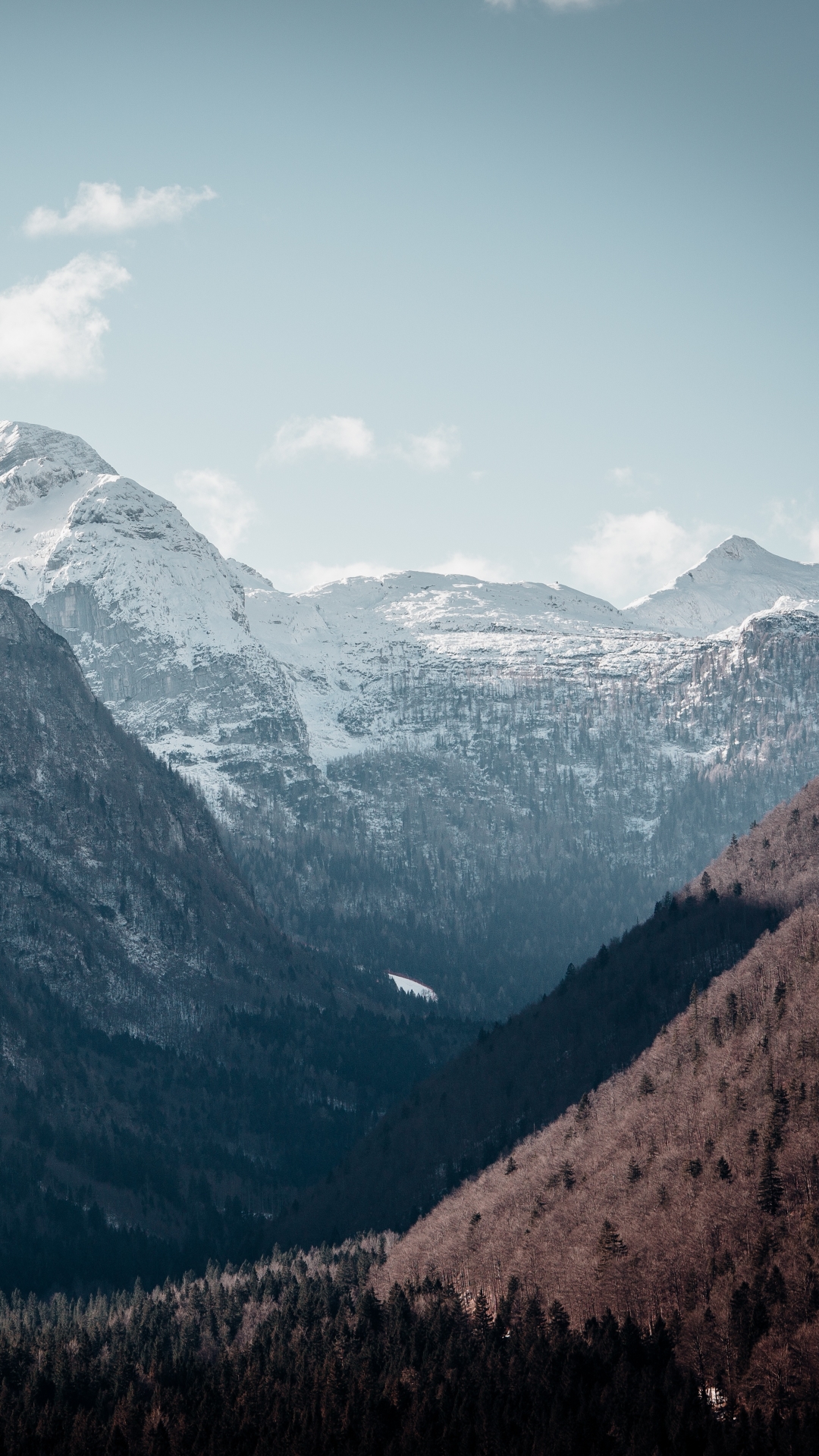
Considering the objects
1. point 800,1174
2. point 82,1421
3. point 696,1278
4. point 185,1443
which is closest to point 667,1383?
point 696,1278

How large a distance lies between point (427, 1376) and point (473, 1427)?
15.2 m

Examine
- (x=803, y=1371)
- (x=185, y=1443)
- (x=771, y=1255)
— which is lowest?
(x=185, y=1443)

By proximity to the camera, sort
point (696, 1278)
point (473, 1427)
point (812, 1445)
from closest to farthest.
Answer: point (812, 1445) < point (473, 1427) < point (696, 1278)

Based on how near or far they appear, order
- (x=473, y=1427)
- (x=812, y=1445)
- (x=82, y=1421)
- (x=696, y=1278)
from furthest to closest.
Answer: (x=696, y=1278) < (x=82, y=1421) < (x=473, y=1427) < (x=812, y=1445)

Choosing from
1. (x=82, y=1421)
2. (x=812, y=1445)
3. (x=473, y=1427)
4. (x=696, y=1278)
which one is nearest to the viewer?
(x=812, y=1445)

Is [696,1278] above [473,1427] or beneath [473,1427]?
above

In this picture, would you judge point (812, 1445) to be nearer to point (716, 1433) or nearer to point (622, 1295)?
point (716, 1433)

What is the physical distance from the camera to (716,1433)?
15888 cm

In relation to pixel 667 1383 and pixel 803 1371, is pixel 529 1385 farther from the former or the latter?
pixel 803 1371

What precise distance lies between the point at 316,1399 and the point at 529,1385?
2676 cm

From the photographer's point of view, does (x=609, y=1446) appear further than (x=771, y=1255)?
No

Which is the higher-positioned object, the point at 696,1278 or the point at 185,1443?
the point at 696,1278

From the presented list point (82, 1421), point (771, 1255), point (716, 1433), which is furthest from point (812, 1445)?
point (82, 1421)

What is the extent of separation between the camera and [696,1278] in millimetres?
191250
